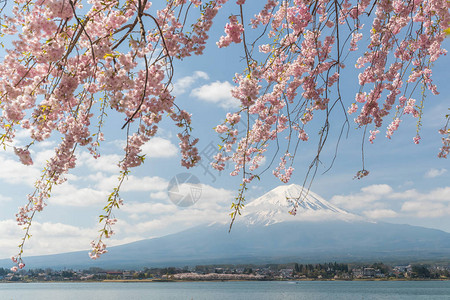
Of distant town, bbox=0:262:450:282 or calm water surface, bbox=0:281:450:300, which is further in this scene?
distant town, bbox=0:262:450:282

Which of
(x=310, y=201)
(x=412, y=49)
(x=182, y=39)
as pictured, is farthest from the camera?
(x=310, y=201)

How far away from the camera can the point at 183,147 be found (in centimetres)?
250

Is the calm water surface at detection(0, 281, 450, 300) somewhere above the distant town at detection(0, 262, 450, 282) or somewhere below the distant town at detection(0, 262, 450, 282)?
below

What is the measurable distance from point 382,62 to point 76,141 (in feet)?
8.50

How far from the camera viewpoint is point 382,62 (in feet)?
10.9

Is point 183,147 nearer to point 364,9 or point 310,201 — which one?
point 364,9

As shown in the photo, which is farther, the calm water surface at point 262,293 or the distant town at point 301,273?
the distant town at point 301,273

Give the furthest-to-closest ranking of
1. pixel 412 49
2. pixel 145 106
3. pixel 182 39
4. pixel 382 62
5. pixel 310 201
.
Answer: pixel 310 201, pixel 412 49, pixel 382 62, pixel 182 39, pixel 145 106

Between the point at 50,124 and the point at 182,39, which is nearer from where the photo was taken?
the point at 50,124

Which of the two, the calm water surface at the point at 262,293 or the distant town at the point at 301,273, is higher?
the distant town at the point at 301,273

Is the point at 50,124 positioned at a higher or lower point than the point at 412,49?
lower

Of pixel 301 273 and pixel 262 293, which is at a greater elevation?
pixel 301 273

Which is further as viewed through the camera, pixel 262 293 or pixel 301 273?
pixel 301 273

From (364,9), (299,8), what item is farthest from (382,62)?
(299,8)
